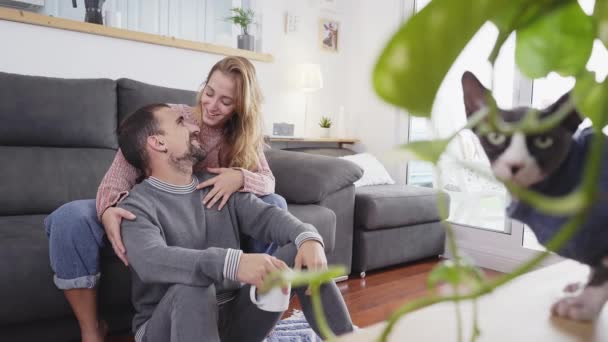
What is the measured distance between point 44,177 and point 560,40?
1.90 metres

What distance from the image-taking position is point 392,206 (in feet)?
8.33

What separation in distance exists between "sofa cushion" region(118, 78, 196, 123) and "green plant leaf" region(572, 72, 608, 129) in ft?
6.55

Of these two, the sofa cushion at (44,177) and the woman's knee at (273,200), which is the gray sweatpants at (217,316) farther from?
the sofa cushion at (44,177)

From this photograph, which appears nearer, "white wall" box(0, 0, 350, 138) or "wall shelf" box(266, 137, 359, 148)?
"white wall" box(0, 0, 350, 138)

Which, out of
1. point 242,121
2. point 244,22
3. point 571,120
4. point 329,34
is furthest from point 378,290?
point 329,34

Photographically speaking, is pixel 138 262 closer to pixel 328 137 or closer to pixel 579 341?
pixel 579 341

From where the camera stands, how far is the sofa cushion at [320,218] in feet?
6.26

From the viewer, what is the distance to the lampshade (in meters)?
3.20

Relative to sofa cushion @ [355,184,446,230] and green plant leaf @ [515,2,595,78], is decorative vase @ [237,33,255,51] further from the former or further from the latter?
green plant leaf @ [515,2,595,78]

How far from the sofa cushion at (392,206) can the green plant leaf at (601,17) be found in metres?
2.25

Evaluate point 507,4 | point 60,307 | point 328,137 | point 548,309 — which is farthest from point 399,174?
point 507,4

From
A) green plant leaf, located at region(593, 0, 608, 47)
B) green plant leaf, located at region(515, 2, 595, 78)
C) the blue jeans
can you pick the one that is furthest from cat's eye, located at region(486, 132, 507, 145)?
the blue jeans

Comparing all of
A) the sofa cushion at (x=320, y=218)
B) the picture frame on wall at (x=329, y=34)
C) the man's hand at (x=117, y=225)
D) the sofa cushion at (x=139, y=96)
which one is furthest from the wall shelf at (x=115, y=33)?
the man's hand at (x=117, y=225)

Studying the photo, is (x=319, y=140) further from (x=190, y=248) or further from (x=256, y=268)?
(x=256, y=268)
